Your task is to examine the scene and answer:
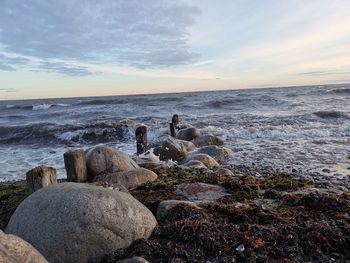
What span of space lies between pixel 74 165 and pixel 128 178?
3.60 ft

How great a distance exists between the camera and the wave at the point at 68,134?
1952 centimetres

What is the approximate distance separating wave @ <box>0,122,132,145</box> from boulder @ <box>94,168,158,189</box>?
1139 cm

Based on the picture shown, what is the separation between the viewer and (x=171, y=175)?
852cm

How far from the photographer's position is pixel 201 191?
6742mm

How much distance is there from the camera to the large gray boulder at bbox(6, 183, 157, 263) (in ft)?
12.8

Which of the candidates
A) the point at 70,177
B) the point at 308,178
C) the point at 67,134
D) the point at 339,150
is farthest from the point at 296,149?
the point at 67,134

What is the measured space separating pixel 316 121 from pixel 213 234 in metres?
17.6

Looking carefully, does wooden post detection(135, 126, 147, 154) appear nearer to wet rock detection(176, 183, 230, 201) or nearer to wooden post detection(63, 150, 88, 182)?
wooden post detection(63, 150, 88, 182)

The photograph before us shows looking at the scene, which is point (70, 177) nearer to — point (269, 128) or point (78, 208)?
point (78, 208)

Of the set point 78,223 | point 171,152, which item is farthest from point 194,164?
point 78,223

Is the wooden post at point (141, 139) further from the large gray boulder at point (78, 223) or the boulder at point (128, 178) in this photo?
the large gray boulder at point (78, 223)

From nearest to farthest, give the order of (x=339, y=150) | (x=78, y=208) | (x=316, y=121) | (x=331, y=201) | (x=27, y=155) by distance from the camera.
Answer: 1. (x=78, y=208)
2. (x=331, y=201)
3. (x=339, y=150)
4. (x=27, y=155)
5. (x=316, y=121)

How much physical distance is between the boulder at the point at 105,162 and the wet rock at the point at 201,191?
1557 mm

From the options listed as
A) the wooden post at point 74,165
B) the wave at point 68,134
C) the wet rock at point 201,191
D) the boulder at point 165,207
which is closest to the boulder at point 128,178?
the wooden post at point 74,165
